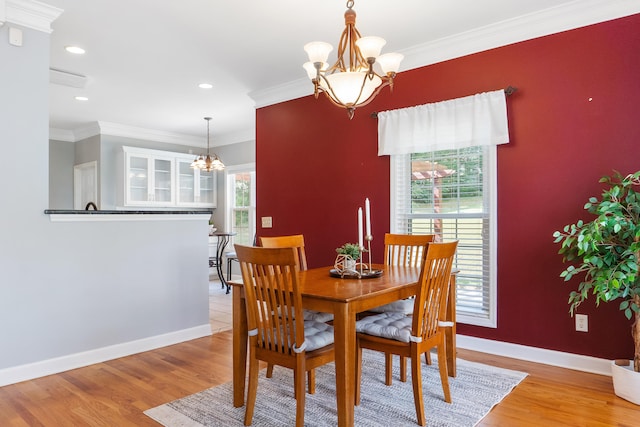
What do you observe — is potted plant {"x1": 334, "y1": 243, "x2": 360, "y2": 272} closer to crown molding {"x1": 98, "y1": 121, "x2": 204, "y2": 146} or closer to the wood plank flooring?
the wood plank flooring

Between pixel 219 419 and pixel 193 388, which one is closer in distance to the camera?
pixel 219 419

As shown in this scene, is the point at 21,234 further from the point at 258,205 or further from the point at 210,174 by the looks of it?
the point at 210,174

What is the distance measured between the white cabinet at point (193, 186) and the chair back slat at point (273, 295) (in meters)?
5.46

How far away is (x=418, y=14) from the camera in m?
3.09

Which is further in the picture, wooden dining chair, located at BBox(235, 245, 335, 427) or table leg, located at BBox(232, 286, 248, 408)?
table leg, located at BBox(232, 286, 248, 408)

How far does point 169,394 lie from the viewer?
2.65 metres

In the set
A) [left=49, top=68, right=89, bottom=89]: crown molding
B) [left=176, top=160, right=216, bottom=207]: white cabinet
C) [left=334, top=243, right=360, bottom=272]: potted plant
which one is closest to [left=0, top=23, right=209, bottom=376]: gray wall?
[left=49, top=68, right=89, bottom=89]: crown molding

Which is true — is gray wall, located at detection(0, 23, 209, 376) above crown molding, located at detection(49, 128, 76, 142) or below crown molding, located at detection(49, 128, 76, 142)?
below

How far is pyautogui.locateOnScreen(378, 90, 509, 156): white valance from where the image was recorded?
3.30m

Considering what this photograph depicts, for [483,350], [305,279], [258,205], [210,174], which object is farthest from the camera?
[210,174]

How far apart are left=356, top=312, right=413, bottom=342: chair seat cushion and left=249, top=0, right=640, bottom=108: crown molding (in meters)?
2.29

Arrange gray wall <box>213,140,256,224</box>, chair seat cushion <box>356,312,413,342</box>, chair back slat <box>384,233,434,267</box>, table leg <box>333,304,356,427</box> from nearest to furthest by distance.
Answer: table leg <box>333,304,356,427</box> < chair seat cushion <box>356,312,413,342</box> < chair back slat <box>384,233,434,267</box> < gray wall <box>213,140,256,224</box>

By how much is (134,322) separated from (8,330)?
88cm

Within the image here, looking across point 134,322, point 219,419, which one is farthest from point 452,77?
point 134,322
